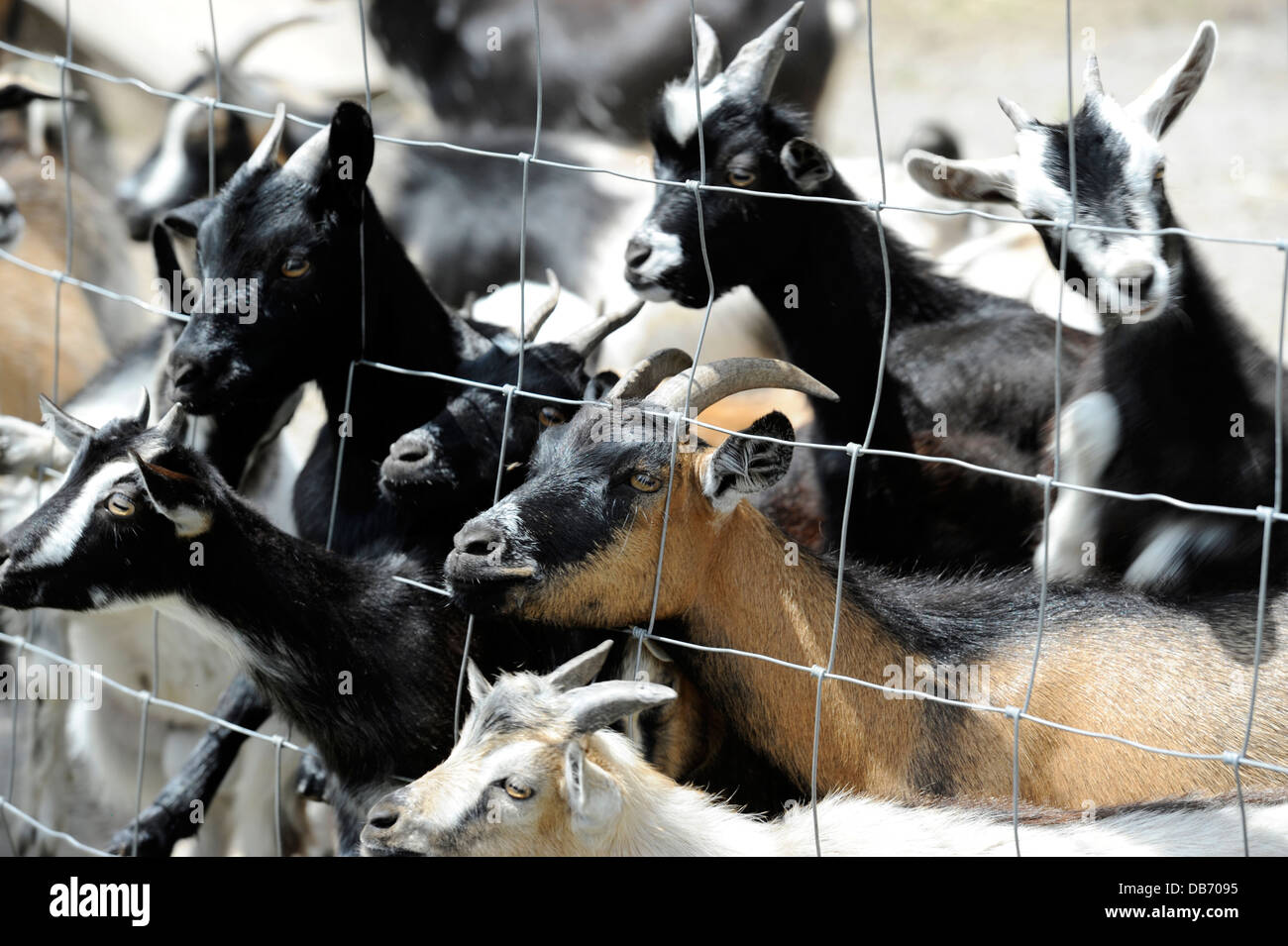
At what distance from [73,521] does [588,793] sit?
4.47 ft

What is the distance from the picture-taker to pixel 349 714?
3.64 m

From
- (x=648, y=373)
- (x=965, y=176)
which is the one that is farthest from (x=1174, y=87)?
(x=648, y=373)

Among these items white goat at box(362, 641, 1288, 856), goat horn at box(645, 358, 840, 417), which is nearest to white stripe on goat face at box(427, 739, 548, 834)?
white goat at box(362, 641, 1288, 856)

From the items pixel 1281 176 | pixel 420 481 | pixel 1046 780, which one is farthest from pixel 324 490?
pixel 1281 176

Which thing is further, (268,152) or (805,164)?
(805,164)

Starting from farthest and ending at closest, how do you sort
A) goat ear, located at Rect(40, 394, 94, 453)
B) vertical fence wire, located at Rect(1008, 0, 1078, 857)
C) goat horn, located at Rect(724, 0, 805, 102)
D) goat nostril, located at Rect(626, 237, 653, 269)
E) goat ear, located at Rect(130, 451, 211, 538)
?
1. goat horn, located at Rect(724, 0, 805, 102)
2. goat nostril, located at Rect(626, 237, 653, 269)
3. goat ear, located at Rect(40, 394, 94, 453)
4. goat ear, located at Rect(130, 451, 211, 538)
5. vertical fence wire, located at Rect(1008, 0, 1078, 857)

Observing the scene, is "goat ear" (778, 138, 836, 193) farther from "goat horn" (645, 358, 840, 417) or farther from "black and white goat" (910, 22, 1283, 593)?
"goat horn" (645, 358, 840, 417)

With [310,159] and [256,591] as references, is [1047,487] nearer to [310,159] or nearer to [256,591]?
[256,591]

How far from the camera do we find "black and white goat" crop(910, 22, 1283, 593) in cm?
361

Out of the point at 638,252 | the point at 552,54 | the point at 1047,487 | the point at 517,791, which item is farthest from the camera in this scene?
the point at 552,54

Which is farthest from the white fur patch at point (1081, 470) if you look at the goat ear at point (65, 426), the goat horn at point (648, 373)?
the goat ear at point (65, 426)

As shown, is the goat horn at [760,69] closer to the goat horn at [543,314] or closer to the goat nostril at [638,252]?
the goat nostril at [638,252]

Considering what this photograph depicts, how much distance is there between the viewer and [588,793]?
9.96 ft
